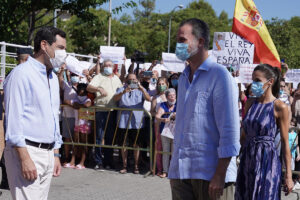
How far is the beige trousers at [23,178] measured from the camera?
3.61m

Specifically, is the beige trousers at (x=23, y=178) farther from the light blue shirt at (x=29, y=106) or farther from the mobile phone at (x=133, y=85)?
the mobile phone at (x=133, y=85)

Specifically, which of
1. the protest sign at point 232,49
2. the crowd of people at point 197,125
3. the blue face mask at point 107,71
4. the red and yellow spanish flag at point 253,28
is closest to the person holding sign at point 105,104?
the blue face mask at point 107,71

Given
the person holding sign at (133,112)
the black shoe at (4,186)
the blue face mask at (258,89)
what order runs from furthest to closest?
1. the person holding sign at (133,112)
2. the black shoe at (4,186)
3. the blue face mask at (258,89)

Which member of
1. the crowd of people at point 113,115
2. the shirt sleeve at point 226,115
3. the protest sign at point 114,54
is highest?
the protest sign at point 114,54

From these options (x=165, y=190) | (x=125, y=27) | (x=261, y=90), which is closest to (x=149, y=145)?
(x=165, y=190)

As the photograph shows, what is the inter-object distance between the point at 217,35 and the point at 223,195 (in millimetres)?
7852

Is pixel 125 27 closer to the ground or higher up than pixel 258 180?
higher up

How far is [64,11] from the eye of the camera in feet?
53.0

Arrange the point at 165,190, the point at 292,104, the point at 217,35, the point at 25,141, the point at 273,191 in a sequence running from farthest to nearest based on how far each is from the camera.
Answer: the point at 217,35
the point at 292,104
the point at 165,190
the point at 273,191
the point at 25,141

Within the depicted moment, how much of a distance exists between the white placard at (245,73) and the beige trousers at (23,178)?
7121mm

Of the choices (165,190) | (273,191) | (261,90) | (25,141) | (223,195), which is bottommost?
(165,190)

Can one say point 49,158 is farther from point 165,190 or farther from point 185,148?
point 165,190

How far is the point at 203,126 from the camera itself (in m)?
3.25

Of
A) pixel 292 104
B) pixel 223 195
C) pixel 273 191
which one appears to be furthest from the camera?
pixel 292 104
